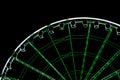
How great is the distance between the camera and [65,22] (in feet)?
41.9

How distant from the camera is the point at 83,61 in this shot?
12.7m

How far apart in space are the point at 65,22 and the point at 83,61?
967 millimetres

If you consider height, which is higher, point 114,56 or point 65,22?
point 65,22

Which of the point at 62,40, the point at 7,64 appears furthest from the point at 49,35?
the point at 7,64

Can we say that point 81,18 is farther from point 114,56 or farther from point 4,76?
point 4,76

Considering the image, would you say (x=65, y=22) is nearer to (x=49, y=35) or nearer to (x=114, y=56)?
(x=49, y=35)

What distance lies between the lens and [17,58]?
12789 millimetres

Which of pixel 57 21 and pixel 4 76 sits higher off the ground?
pixel 57 21

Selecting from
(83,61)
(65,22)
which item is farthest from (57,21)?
(83,61)

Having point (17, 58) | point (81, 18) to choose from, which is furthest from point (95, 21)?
point (17, 58)

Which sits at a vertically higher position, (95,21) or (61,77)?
(95,21)

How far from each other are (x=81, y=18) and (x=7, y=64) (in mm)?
1932

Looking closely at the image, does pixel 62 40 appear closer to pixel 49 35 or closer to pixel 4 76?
pixel 49 35

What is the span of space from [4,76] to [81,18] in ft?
7.00
